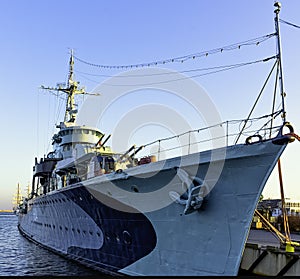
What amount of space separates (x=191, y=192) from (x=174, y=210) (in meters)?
1.06

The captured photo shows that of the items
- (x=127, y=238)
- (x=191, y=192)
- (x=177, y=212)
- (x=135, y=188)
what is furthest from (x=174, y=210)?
(x=127, y=238)

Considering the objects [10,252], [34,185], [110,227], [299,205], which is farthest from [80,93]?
[299,205]

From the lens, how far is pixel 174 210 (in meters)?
9.77

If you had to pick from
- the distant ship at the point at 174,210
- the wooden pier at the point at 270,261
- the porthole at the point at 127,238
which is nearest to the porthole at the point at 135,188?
the distant ship at the point at 174,210

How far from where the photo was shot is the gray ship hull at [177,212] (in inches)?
334

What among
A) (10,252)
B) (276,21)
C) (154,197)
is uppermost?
(276,21)

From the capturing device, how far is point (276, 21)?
877 centimetres

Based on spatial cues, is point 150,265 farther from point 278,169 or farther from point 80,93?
point 80,93

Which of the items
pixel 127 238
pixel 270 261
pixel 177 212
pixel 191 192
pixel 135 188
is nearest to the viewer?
pixel 191 192

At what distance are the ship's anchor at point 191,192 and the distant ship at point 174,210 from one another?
26 mm

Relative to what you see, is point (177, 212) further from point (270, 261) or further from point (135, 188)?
point (270, 261)

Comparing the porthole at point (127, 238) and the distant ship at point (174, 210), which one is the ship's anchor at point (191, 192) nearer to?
the distant ship at point (174, 210)

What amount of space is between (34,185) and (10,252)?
752 cm

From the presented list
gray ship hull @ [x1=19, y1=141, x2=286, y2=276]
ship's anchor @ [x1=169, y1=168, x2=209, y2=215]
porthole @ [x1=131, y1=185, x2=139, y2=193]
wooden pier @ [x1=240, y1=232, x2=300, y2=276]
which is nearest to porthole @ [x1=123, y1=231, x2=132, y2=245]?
gray ship hull @ [x1=19, y1=141, x2=286, y2=276]
